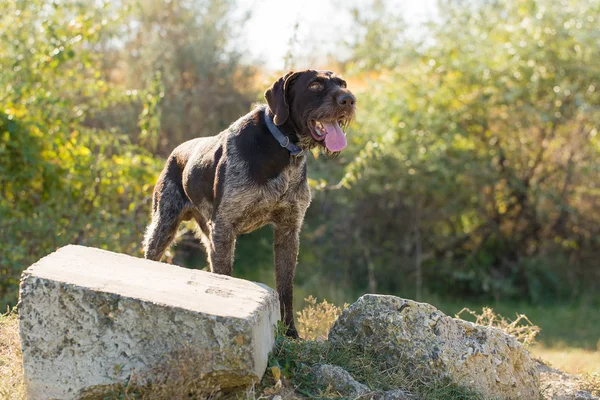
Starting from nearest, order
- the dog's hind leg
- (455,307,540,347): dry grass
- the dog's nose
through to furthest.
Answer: the dog's nose → (455,307,540,347): dry grass → the dog's hind leg

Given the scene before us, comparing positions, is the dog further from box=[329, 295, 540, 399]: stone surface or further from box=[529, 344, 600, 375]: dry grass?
box=[529, 344, 600, 375]: dry grass

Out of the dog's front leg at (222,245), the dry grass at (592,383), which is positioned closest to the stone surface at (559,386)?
the dry grass at (592,383)

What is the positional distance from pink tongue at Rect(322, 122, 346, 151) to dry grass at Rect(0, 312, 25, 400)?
7.84 feet

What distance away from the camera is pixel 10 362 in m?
4.51

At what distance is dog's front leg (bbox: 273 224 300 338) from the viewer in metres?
5.61

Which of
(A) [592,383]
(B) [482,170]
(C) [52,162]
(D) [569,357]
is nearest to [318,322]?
(A) [592,383]

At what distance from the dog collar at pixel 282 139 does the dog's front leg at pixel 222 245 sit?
0.69 meters

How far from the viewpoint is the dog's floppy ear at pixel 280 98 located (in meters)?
5.18

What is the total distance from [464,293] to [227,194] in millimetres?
7822

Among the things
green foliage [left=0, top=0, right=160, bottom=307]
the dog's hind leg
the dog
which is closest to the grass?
the dog

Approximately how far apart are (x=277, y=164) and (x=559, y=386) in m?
2.63

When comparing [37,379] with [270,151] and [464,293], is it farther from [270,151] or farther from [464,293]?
[464,293]

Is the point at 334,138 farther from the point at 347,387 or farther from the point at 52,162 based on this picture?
the point at 52,162

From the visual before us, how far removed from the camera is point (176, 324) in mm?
3854
